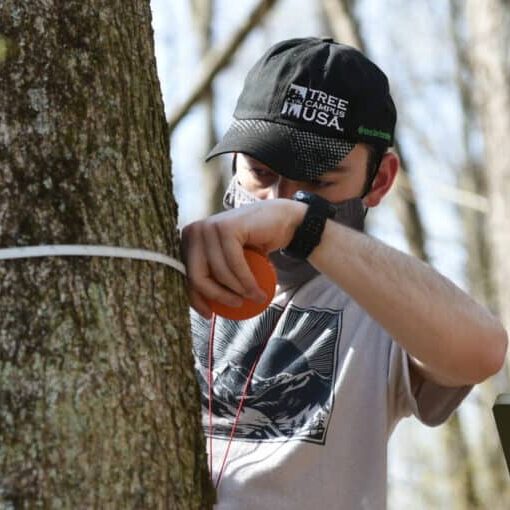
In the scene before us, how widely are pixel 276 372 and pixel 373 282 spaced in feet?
2.13

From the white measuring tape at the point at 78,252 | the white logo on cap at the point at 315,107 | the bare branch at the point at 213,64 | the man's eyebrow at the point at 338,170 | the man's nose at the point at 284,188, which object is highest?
the white logo on cap at the point at 315,107

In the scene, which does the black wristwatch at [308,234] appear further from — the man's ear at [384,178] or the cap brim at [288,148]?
the man's ear at [384,178]

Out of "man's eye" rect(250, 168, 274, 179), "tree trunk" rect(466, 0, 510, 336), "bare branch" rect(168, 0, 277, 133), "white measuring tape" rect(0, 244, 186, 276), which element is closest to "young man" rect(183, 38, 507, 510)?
"man's eye" rect(250, 168, 274, 179)

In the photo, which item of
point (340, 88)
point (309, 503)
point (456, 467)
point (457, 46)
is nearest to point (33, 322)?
point (309, 503)

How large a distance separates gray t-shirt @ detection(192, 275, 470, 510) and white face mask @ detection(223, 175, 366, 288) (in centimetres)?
6

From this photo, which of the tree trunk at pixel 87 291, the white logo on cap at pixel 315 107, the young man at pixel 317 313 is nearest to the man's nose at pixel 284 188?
the young man at pixel 317 313

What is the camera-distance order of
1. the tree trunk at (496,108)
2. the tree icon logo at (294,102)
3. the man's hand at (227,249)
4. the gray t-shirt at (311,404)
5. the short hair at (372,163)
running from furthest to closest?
the tree trunk at (496,108), the short hair at (372,163), the tree icon logo at (294,102), the gray t-shirt at (311,404), the man's hand at (227,249)

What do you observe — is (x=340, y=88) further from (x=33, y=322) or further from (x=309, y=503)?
(x=33, y=322)

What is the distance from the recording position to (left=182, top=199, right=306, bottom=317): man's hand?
6.56ft

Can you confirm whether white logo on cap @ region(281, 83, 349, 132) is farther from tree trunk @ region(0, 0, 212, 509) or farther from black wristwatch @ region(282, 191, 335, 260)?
tree trunk @ region(0, 0, 212, 509)

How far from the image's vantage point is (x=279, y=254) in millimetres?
2742

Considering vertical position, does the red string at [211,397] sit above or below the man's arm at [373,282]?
below

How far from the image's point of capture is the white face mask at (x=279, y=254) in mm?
2768

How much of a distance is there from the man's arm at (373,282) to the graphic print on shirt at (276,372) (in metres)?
0.41
